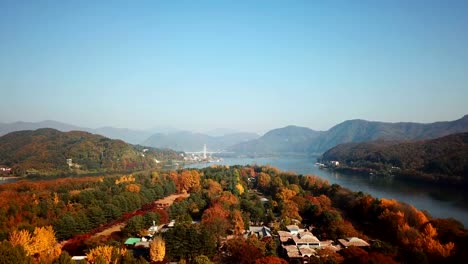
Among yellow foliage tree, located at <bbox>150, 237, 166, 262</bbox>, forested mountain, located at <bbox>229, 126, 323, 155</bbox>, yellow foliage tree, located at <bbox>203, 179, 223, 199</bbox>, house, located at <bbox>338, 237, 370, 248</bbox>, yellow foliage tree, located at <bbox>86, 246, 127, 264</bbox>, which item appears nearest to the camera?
yellow foliage tree, located at <bbox>86, 246, 127, 264</bbox>

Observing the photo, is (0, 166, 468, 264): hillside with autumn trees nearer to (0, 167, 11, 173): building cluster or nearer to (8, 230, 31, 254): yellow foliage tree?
(8, 230, 31, 254): yellow foliage tree

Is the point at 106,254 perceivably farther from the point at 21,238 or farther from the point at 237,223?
the point at 237,223

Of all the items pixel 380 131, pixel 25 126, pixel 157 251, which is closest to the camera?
pixel 157 251

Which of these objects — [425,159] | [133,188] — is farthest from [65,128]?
[133,188]

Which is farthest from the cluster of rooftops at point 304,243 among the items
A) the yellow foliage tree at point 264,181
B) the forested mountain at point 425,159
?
the forested mountain at point 425,159

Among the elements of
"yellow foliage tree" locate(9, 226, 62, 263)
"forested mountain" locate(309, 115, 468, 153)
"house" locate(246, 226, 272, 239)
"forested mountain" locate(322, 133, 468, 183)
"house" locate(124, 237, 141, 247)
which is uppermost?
"forested mountain" locate(309, 115, 468, 153)

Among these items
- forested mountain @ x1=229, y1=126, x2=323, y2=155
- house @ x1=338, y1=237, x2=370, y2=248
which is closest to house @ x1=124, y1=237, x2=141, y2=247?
house @ x1=338, y1=237, x2=370, y2=248

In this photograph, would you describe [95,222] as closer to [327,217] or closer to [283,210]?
[283,210]
